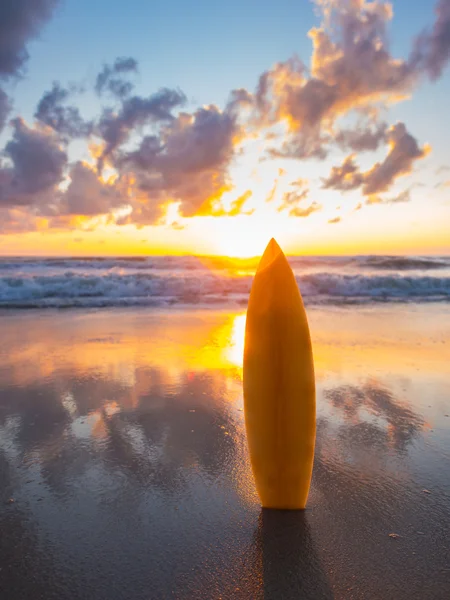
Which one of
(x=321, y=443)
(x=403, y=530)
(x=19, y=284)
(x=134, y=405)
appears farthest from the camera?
(x=19, y=284)

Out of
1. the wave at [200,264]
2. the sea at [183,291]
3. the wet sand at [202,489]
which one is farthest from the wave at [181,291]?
the wave at [200,264]

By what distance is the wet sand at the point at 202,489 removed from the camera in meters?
2.11

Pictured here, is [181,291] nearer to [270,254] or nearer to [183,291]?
[183,291]

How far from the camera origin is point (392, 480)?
9.77 ft

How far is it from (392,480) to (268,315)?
143cm

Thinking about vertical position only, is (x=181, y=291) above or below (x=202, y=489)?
above

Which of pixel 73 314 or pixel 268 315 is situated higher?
pixel 268 315

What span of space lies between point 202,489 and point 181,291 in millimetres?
14135

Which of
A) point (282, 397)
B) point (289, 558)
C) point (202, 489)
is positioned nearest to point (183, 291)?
point (202, 489)

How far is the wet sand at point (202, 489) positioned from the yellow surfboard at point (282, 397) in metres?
0.17

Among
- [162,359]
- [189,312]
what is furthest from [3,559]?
[189,312]

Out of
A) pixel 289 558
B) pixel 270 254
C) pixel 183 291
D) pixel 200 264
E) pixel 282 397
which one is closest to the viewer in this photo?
pixel 289 558

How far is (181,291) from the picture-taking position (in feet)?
55.3

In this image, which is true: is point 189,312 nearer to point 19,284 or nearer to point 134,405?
point 134,405
